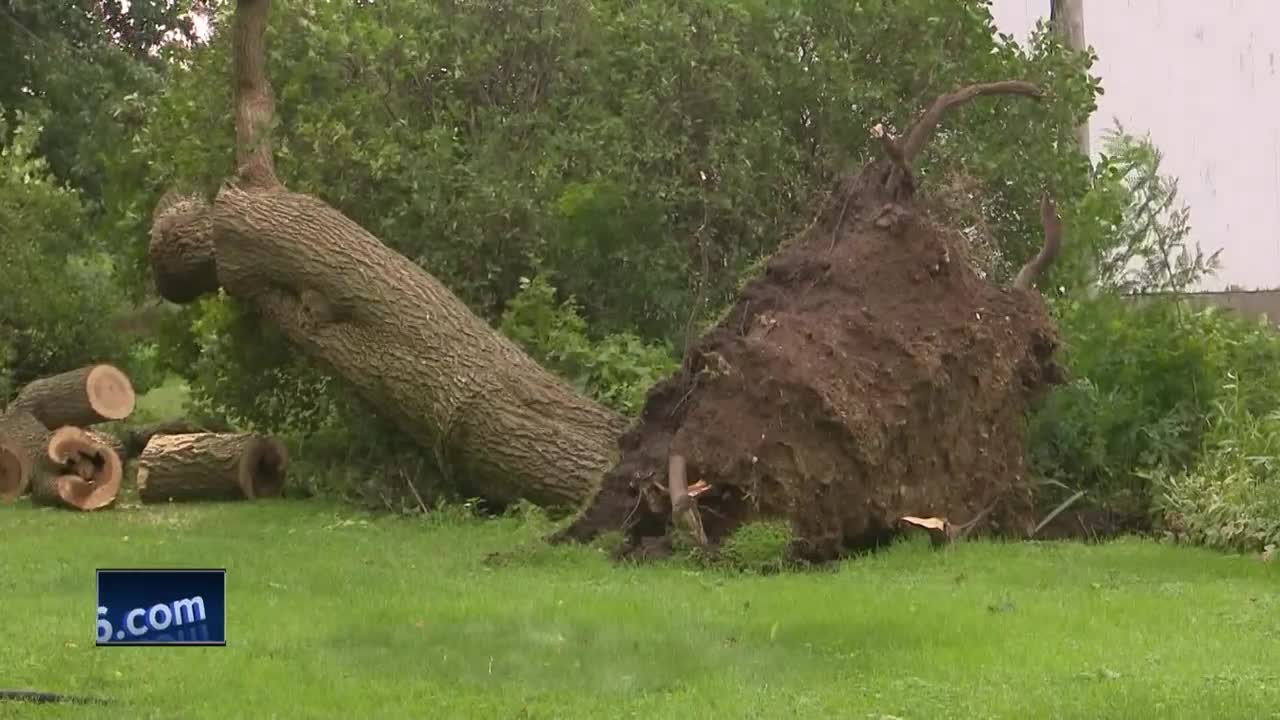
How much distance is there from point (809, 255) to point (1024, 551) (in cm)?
229

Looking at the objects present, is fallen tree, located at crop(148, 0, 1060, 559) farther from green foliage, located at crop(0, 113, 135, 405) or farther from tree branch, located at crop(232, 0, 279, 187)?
green foliage, located at crop(0, 113, 135, 405)

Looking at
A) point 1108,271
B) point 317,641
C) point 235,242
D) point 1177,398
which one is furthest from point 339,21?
point 317,641

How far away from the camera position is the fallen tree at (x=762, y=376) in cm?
913

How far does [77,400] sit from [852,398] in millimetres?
7890

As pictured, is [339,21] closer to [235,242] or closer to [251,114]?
[251,114]

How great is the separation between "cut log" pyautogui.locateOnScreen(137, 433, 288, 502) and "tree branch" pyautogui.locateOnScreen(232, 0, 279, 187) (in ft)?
7.41

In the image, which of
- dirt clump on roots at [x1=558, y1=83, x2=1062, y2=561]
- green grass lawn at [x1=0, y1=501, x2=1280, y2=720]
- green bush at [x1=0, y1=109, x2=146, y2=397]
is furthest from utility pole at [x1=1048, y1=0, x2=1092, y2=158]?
green bush at [x1=0, y1=109, x2=146, y2=397]

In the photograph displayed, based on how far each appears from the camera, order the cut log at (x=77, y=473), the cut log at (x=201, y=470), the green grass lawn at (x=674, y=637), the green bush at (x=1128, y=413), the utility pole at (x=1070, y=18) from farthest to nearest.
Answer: the utility pole at (x=1070, y=18)
the cut log at (x=201, y=470)
the cut log at (x=77, y=473)
the green bush at (x=1128, y=413)
the green grass lawn at (x=674, y=637)

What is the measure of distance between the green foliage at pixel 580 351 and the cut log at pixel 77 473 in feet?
11.4

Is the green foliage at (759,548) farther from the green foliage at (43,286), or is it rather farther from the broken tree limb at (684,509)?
the green foliage at (43,286)

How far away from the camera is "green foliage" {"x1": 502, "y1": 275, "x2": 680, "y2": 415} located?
40.5 ft

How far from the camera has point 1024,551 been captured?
365 inches

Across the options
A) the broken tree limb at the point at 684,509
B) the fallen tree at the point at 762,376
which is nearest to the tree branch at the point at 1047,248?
the fallen tree at the point at 762,376

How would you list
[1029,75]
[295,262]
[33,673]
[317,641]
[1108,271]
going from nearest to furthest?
[33,673], [317,641], [295,262], [1108,271], [1029,75]
